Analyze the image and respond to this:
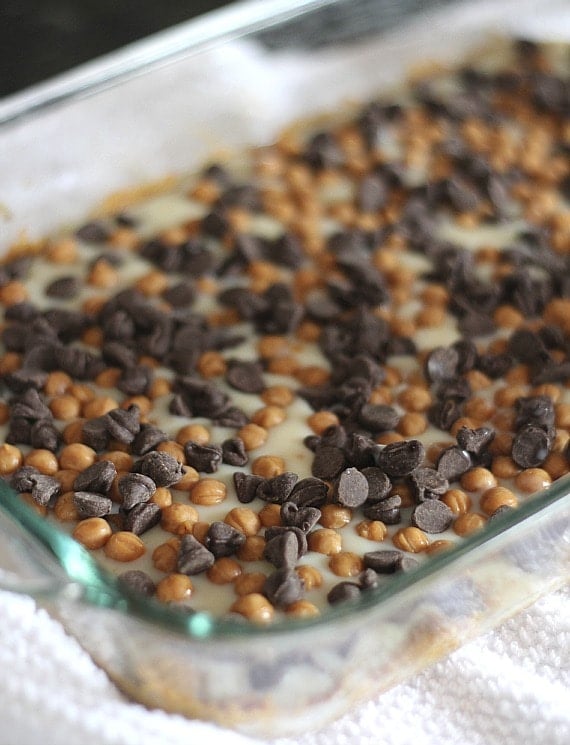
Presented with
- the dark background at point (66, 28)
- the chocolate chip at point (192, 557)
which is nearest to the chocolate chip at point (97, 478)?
the chocolate chip at point (192, 557)

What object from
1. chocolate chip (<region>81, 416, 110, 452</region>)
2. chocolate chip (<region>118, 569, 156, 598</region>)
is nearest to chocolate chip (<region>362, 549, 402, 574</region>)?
chocolate chip (<region>118, 569, 156, 598</region>)

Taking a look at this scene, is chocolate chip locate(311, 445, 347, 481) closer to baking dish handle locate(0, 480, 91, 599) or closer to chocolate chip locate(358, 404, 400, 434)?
chocolate chip locate(358, 404, 400, 434)

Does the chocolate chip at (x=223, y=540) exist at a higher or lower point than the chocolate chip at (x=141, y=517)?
lower

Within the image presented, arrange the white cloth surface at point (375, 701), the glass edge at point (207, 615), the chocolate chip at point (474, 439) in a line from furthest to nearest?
the chocolate chip at point (474, 439) < the white cloth surface at point (375, 701) < the glass edge at point (207, 615)

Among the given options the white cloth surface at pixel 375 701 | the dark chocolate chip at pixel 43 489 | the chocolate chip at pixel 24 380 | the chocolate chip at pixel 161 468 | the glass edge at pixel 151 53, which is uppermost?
the glass edge at pixel 151 53

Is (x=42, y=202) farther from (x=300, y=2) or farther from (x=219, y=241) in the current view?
(x=300, y=2)

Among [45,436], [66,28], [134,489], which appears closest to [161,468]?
[134,489]

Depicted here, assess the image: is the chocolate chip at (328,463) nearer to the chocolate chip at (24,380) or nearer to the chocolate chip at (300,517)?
the chocolate chip at (300,517)
